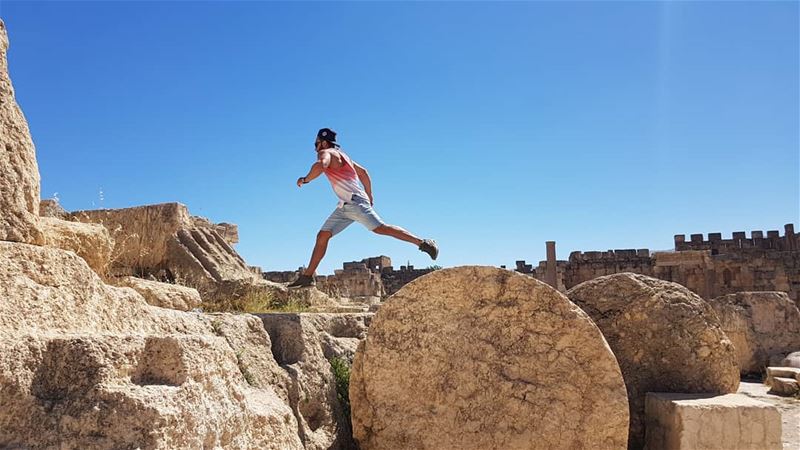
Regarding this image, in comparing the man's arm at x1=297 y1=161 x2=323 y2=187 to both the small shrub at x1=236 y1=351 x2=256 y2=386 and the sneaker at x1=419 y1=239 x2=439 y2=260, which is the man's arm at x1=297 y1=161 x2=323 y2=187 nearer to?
the sneaker at x1=419 y1=239 x2=439 y2=260

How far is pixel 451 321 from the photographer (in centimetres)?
337

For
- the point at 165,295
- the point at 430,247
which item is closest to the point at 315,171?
the point at 430,247

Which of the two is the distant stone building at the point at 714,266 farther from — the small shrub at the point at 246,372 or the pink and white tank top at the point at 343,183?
the small shrub at the point at 246,372

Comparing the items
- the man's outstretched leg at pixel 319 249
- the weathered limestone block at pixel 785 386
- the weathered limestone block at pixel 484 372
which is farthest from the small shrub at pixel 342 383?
the weathered limestone block at pixel 785 386

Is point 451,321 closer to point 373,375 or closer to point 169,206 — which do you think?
point 373,375

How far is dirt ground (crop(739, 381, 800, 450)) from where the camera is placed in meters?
5.06

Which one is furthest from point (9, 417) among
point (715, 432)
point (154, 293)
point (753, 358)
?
point (753, 358)

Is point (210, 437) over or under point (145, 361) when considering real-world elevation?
under

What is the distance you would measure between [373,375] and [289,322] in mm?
564

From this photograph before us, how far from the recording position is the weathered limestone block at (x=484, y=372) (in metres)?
3.16

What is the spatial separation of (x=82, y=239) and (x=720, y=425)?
137 inches

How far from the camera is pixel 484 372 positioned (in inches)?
129

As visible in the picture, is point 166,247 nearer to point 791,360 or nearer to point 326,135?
point 326,135

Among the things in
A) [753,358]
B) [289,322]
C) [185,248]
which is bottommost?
[753,358]
